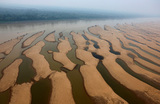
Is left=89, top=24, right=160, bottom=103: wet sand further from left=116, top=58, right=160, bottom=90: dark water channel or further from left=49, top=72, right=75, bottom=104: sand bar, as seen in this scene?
left=49, top=72, right=75, bottom=104: sand bar

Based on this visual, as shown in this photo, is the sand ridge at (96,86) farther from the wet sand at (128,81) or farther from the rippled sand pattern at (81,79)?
the wet sand at (128,81)

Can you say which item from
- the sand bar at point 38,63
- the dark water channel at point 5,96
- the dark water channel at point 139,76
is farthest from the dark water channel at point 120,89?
→ the dark water channel at point 5,96

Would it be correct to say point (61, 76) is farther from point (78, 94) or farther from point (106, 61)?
point (106, 61)

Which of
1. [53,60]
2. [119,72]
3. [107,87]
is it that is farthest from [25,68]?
[119,72]

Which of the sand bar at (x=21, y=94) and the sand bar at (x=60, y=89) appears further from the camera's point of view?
the sand bar at (x=60, y=89)

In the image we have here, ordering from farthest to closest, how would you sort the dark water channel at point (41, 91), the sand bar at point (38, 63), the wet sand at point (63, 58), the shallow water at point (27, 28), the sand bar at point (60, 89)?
the shallow water at point (27, 28) → the wet sand at point (63, 58) → the sand bar at point (38, 63) → the dark water channel at point (41, 91) → the sand bar at point (60, 89)

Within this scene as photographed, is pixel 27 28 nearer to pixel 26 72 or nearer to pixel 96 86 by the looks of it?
pixel 26 72

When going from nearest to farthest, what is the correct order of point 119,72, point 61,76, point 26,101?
1. point 26,101
2. point 61,76
3. point 119,72
